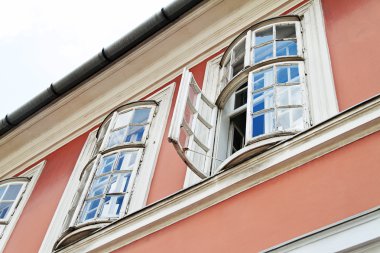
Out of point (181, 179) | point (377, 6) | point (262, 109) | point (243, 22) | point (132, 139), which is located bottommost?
point (181, 179)

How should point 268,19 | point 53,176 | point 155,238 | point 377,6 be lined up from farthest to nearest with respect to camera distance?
point 53,176, point 268,19, point 377,6, point 155,238

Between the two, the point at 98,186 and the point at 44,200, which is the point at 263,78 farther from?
the point at 44,200

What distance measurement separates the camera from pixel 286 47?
6035mm

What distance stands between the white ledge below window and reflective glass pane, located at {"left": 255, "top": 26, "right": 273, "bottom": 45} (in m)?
2.08

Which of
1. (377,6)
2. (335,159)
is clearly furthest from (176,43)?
(335,159)

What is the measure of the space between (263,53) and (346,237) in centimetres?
309

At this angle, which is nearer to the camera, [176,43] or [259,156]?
[259,156]

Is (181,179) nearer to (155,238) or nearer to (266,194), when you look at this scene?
(155,238)

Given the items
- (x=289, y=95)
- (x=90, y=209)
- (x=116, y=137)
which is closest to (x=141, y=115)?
(x=116, y=137)

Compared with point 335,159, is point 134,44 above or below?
above

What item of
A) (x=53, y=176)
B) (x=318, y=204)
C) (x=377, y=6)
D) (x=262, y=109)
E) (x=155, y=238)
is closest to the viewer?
(x=318, y=204)

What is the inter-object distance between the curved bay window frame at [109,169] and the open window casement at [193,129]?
0.93 m

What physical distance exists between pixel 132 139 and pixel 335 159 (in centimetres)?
317

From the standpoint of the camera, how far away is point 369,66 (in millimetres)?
4934
